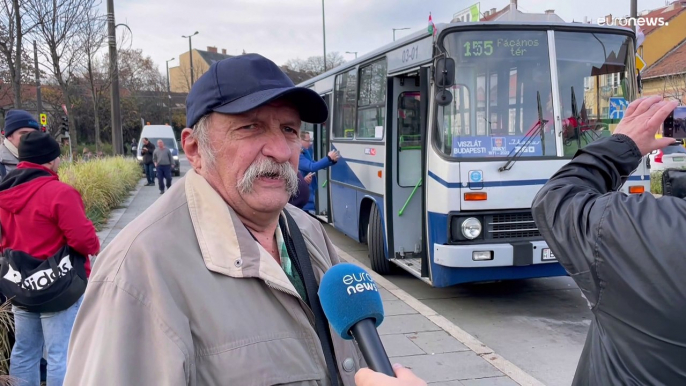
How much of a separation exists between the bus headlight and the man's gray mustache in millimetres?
4262

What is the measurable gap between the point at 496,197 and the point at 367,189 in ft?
8.32

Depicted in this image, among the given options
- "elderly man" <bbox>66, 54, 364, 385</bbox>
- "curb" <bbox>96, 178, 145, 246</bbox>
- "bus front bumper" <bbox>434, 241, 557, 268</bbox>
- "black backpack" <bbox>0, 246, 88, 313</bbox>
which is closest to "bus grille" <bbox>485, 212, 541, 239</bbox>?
"bus front bumper" <bbox>434, 241, 557, 268</bbox>

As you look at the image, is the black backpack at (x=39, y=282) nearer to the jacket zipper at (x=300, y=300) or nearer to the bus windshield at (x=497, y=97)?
the jacket zipper at (x=300, y=300)

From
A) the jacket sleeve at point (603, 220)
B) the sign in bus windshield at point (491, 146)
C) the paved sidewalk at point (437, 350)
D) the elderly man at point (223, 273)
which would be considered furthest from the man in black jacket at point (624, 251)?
the sign in bus windshield at point (491, 146)

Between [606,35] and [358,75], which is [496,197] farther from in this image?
[358,75]

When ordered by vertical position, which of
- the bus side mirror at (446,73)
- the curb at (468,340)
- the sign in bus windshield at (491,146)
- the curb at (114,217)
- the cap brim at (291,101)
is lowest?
the curb at (468,340)

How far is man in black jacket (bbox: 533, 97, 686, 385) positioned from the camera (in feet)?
5.27

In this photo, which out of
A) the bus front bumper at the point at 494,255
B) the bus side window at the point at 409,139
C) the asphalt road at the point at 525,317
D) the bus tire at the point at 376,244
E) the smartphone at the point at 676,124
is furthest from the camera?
the bus tire at the point at 376,244

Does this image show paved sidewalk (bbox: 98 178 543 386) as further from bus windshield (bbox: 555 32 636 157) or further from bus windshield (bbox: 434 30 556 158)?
bus windshield (bbox: 555 32 636 157)

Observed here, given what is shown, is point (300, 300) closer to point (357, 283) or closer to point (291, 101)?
point (357, 283)

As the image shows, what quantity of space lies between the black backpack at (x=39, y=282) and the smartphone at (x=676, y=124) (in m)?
3.53

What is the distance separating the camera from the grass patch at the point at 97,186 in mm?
11844

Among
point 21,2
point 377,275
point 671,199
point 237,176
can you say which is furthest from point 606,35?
point 21,2

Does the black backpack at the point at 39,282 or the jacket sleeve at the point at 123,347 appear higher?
the jacket sleeve at the point at 123,347
